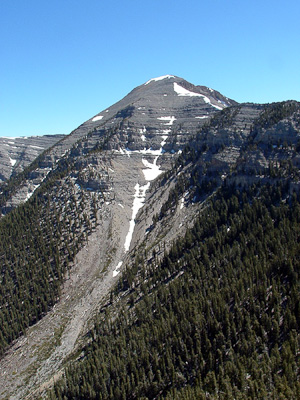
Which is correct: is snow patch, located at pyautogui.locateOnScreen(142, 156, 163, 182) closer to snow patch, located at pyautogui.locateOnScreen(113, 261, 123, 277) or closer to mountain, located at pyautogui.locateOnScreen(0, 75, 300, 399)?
mountain, located at pyautogui.locateOnScreen(0, 75, 300, 399)

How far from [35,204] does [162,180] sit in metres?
62.4

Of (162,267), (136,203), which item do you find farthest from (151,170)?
(162,267)

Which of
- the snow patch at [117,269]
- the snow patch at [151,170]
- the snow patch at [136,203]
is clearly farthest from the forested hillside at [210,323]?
the snow patch at [151,170]

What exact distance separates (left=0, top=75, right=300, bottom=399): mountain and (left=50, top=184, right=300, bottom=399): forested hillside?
31 centimetres

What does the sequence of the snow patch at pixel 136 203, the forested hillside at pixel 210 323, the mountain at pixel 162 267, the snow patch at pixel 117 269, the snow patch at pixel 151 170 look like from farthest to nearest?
the snow patch at pixel 151 170
the snow patch at pixel 136 203
the snow patch at pixel 117 269
the mountain at pixel 162 267
the forested hillside at pixel 210 323

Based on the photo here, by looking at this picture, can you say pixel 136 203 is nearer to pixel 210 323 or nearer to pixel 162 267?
pixel 162 267

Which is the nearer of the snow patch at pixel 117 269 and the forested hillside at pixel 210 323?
the forested hillside at pixel 210 323

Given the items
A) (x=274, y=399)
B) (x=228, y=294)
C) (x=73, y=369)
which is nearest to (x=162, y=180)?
(x=228, y=294)

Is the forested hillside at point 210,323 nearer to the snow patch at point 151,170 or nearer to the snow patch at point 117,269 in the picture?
the snow patch at point 117,269

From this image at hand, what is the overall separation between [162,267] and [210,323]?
34880 mm

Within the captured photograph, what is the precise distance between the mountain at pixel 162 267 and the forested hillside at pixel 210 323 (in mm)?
311

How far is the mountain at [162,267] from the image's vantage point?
55.2 m

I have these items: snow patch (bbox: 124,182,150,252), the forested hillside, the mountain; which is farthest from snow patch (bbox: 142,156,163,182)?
the forested hillside

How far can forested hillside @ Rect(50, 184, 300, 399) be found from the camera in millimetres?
47938
